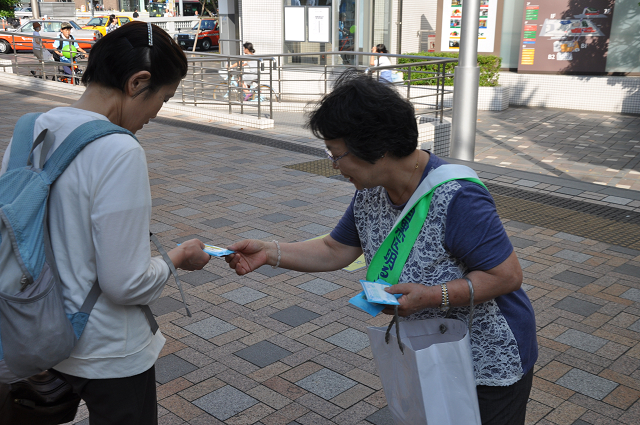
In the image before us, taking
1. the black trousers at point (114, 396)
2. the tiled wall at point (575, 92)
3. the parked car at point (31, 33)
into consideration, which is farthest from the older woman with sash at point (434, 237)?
the parked car at point (31, 33)

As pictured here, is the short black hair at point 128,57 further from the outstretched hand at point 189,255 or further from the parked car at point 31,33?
the parked car at point 31,33

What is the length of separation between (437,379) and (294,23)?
15.6 meters

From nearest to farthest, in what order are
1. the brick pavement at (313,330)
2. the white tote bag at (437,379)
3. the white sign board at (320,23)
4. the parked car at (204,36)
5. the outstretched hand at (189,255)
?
1. the white tote bag at (437,379)
2. the outstretched hand at (189,255)
3. the brick pavement at (313,330)
4. the white sign board at (320,23)
5. the parked car at (204,36)

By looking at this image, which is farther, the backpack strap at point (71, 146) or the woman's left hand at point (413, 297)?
the woman's left hand at point (413, 297)

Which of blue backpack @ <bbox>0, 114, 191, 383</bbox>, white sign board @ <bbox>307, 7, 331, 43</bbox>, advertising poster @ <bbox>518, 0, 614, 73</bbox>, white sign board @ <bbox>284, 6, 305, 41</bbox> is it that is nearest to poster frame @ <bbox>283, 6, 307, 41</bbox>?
white sign board @ <bbox>284, 6, 305, 41</bbox>

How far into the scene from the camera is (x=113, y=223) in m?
1.61

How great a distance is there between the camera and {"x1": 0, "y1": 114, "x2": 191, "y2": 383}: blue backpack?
61.8 inches

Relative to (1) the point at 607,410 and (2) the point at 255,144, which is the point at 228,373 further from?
(2) the point at 255,144

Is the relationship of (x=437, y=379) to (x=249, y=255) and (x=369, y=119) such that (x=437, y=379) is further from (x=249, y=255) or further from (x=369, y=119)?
(x=249, y=255)

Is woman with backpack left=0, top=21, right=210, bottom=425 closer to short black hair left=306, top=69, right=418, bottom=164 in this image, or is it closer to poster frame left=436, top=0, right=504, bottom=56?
Answer: short black hair left=306, top=69, right=418, bottom=164

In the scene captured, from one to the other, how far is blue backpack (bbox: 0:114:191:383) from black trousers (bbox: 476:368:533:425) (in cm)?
121

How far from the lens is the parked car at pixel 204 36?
34094 millimetres

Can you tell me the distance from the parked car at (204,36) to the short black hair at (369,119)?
33.8m

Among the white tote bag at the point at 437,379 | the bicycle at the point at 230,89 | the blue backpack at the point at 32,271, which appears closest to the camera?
the blue backpack at the point at 32,271
